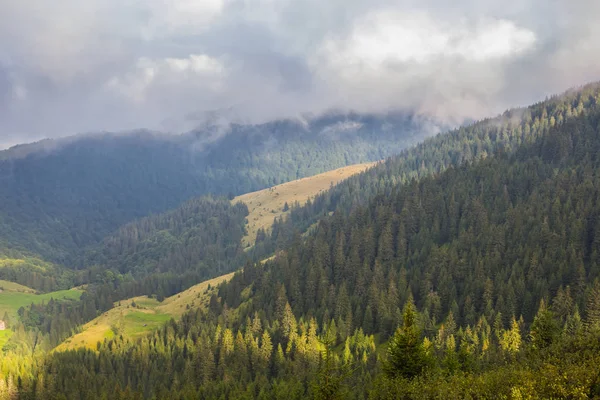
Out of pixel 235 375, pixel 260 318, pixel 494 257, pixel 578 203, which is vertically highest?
pixel 578 203

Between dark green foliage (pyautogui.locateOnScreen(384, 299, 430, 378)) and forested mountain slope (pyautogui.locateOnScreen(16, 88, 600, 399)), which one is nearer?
dark green foliage (pyautogui.locateOnScreen(384, 299, 430, 378))

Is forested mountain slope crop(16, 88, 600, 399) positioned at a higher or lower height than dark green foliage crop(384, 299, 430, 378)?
lower

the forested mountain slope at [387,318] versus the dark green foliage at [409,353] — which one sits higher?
the dark green foliage at [409,353]

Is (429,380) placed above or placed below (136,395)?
above

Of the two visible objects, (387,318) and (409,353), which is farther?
(387,318)

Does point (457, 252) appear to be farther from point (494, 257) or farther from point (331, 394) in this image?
point (331, 394)

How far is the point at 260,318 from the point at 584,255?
402ft

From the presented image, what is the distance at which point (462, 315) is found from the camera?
15300 centimetres

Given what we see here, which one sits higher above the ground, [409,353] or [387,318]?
[409,353]

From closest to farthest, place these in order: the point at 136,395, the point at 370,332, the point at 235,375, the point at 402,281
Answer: the point at 136,395 → the point at 235,375 → the point at 370,332 → the point at 402,281

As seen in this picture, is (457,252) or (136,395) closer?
(136,395)

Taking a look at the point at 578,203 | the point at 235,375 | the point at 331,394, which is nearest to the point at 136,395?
the point at 235,375

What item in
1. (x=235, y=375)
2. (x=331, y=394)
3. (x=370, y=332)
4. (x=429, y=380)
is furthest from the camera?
(x=370, y=332)

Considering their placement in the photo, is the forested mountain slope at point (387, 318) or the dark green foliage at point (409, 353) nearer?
the dark green foliage at point (409, 353)
